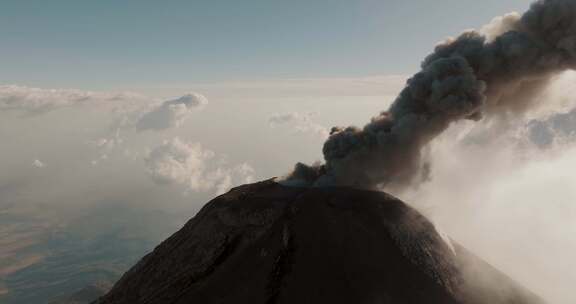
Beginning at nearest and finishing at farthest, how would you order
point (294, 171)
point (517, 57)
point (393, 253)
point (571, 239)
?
point (393, 253)
point (517, 57)
point (294, 171)
point (571, 239)

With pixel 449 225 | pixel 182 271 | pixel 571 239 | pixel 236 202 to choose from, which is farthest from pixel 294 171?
pixel 571 239

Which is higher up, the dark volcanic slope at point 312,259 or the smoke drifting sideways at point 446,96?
the smoke drifting sideways at point 446,96

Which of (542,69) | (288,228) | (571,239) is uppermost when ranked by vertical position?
(542,69)

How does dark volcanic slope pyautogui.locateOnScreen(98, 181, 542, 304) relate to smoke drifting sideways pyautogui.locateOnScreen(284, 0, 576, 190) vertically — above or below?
below

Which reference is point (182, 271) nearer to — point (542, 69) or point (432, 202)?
point (542, 69)

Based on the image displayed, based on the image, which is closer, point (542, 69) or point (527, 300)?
point (527, 300)

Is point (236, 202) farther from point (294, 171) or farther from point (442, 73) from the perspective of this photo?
point (442, 73)

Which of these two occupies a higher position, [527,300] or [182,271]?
[182,271]

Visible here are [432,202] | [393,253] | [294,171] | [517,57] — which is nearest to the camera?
[393,253]
